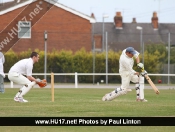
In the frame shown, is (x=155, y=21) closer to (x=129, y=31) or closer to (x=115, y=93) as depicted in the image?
(x=129, y=31)

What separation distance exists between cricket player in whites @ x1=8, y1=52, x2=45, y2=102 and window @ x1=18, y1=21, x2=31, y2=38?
34.6 m

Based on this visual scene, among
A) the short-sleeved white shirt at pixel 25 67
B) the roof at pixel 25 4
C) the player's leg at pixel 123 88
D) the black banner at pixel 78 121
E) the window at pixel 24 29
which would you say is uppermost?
the roof at pixel 25 4

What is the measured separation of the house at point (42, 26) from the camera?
56.5m

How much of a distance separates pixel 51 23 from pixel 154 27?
107 feet

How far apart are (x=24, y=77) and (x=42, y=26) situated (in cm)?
3825

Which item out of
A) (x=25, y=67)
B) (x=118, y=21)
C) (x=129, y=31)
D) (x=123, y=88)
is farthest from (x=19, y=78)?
(x=129, y=31)

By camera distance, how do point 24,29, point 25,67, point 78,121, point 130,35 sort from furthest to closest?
point 130,35 → point 24,29 → point 25,67 → point 78,121

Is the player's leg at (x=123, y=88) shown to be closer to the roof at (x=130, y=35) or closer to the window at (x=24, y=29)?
the window at (x=24, y=29)

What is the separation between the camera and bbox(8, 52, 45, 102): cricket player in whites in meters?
21.3

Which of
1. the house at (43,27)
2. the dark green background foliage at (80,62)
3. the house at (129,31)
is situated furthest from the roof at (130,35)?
the dark green background foliage at (80,62)

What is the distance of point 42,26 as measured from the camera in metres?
59.7

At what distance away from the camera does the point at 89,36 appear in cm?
5909

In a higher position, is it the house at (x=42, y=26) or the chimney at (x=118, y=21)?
the chimney at (x=118, y=21)
